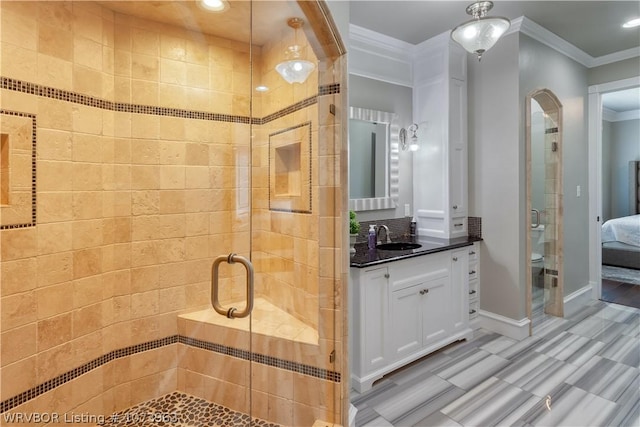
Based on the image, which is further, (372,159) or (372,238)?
(372,159)

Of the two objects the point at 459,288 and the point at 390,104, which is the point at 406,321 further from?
the point at 390,104

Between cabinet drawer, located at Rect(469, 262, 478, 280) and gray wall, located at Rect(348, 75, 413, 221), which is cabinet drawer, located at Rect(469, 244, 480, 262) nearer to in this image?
cabinet drawer, located at Rect(469, 262, 478, 280)

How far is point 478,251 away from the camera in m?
3.12

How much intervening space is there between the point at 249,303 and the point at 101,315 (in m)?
0.82

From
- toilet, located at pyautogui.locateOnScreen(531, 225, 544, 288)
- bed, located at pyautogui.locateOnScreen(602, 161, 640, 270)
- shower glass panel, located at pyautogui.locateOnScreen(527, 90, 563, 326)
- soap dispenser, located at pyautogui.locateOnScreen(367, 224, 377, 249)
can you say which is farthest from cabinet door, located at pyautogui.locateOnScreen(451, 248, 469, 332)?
bed, located at pyautogui.locateOnScreen(602, 161, 640, 270)

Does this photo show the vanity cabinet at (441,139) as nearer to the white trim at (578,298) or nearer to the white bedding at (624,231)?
the white trim at (578,298)

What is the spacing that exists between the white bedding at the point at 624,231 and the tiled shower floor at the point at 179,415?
243 inches

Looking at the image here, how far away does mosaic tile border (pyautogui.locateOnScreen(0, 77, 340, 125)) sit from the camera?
4.82 ft

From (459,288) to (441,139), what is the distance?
1.33m

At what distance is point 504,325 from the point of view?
2973 millimetres

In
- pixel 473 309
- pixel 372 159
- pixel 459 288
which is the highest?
pixel 372 159

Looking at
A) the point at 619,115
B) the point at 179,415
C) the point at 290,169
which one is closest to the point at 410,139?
the point at 290,169

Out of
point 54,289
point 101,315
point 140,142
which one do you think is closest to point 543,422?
point 101,315

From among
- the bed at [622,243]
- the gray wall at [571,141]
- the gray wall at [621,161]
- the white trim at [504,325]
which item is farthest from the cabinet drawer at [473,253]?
the gray wall at [621,161]
